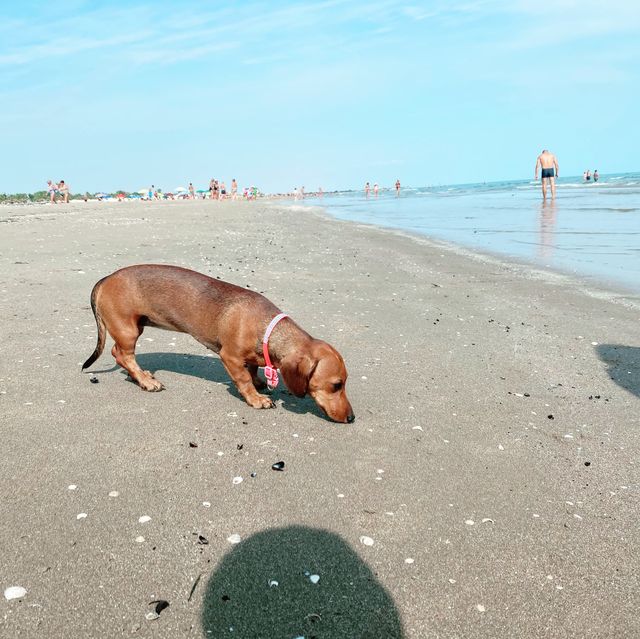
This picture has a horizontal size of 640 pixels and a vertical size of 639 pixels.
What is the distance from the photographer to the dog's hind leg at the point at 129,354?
4598 mm

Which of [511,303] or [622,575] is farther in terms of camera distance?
[511,303]

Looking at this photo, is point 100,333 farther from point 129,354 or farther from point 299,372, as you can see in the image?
point 299,372

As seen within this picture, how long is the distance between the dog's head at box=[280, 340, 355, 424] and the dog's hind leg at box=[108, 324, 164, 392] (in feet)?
4.30

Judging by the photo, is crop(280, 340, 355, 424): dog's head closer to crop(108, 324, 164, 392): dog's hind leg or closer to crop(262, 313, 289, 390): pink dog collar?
crop(262, 313, 289, 390): pink dog collar

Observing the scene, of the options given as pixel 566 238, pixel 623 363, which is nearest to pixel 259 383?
pixel 623 363

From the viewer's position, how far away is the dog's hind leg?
15.1ft

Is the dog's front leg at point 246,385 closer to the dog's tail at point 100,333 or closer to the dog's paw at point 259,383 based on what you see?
the dog's paw at point 259,383

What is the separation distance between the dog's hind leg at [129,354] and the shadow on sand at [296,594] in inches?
87.5

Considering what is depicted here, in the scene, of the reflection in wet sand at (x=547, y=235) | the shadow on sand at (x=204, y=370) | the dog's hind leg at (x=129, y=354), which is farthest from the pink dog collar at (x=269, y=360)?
the reflection in wet sand at (x=547, y=235)

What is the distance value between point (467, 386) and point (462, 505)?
1855 mm

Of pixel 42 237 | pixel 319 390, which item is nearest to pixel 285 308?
pixel 319 390

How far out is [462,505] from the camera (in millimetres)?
3029

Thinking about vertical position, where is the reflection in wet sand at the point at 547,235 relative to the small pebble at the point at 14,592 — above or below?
above

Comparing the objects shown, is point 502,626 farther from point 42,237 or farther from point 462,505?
point 42,237
